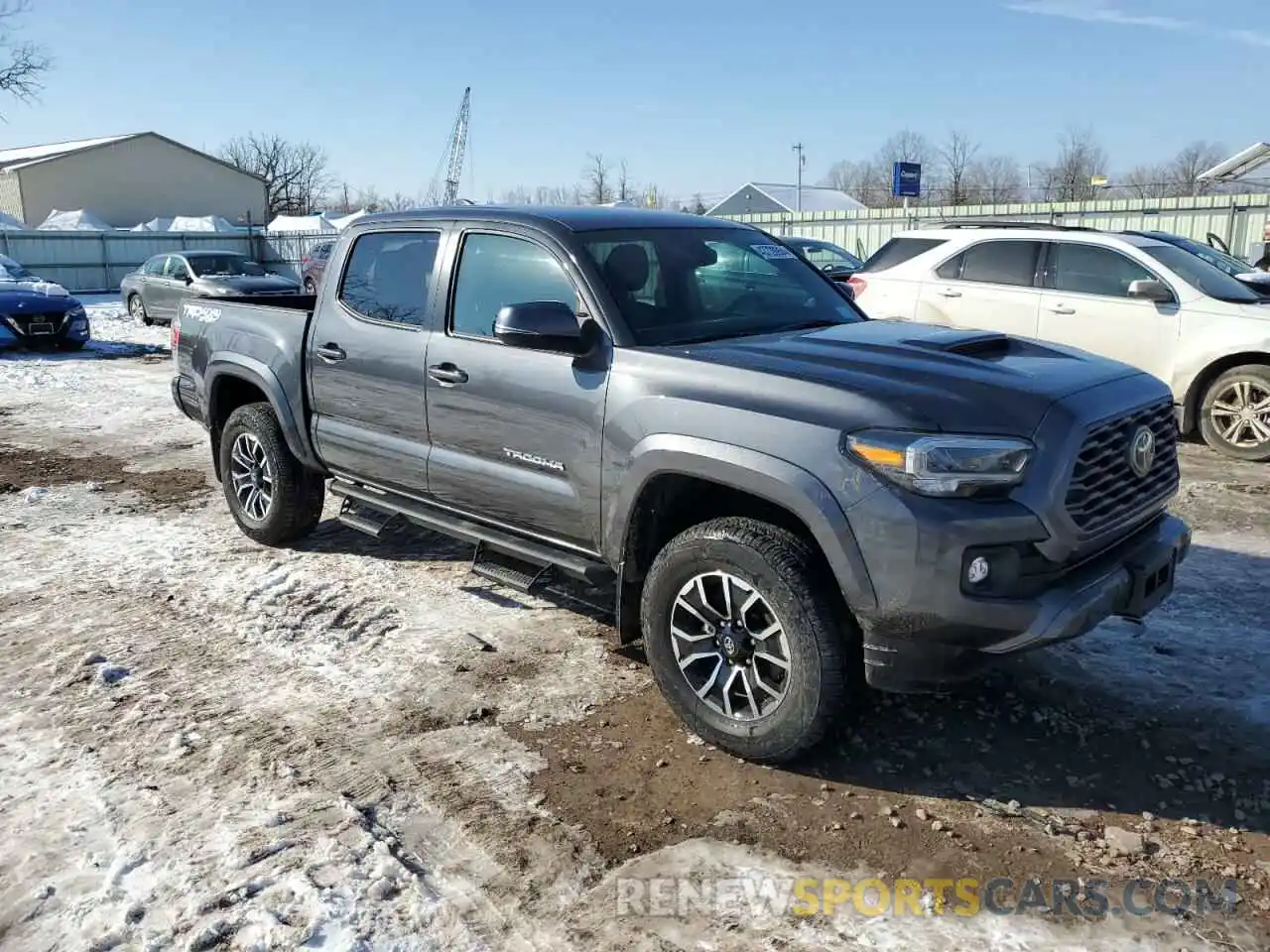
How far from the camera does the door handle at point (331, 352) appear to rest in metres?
5.27

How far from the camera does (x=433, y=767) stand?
12.1 feet

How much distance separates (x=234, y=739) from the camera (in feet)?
12.8

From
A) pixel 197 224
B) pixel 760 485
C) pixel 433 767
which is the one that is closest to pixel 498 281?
pixel 760 485

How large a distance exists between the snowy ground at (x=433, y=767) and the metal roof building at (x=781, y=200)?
67.6 m

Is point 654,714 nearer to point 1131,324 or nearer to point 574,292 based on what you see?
point 574,292

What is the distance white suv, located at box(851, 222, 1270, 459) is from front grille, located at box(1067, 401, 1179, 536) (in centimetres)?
472

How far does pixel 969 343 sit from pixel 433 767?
2.58 metres

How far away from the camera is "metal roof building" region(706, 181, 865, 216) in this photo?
71.6 metres

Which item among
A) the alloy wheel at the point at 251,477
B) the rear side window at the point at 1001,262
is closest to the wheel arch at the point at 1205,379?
the rear side window at the point at 1001,262

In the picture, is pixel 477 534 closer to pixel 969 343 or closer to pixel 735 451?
pixel 735 451

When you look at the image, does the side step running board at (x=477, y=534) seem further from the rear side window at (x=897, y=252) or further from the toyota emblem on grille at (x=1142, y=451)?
the rear side window at (x=897, y=252)

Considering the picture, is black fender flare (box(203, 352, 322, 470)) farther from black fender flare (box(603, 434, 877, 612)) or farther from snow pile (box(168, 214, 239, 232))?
snow pile (box(168, 214, 239, 232))

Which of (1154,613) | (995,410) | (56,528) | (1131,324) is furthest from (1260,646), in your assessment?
(56,528)

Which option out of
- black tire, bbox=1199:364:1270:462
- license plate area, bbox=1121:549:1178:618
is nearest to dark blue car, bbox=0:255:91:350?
black tire, bbox=1199:364:1270:462
